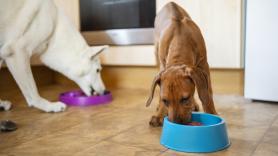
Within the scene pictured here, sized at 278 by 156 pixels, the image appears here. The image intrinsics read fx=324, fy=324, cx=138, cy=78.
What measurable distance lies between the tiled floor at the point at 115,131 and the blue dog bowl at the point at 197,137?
0.10ft

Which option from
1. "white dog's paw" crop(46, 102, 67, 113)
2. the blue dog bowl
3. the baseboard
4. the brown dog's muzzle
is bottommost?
the baseboard

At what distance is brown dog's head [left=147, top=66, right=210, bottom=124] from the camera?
4.02ft

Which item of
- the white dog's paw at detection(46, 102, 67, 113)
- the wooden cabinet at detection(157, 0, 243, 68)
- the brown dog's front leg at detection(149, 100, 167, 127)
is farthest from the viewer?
the wooden cabinet at detection(157, 0, 243, 68)

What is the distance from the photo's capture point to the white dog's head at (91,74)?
7.52ft

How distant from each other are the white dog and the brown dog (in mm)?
684

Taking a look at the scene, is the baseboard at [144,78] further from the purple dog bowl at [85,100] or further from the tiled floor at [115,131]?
the purple dog bowl at [85,100]

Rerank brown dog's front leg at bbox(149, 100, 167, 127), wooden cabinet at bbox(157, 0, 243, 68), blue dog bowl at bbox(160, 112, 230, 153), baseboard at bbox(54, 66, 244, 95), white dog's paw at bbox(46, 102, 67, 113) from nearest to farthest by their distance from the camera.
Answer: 1. blue dog bowl at bbox(160, 112, 230, 153)
2. brown dog's front leg at bbox(149, 100, 167, 127)
3. white dog's paw at bbox(46, 102, 67, 113)
4. wooden cabinet at bbox(157, 0, 243, 68)
5. baseboard at bbox(54, 66, 244, 95)

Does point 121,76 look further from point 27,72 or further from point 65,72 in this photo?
point 27,72

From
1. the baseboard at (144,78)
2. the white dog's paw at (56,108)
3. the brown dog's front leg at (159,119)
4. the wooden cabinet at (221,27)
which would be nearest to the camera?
the brown dog's front leg at (159,119)

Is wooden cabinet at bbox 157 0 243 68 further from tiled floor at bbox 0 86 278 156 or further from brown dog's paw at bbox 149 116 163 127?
brown dog's paw at bbox 149 116 163 127

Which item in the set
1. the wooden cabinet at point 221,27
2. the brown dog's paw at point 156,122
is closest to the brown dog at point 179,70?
the brown dog's paw at point 156,122

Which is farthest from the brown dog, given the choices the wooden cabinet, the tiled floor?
the wooden cabinet

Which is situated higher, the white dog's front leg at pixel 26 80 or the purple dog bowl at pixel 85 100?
the white dog's front leg at pixel 26 80

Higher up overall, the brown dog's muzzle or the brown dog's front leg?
the brown dog's muzzle
